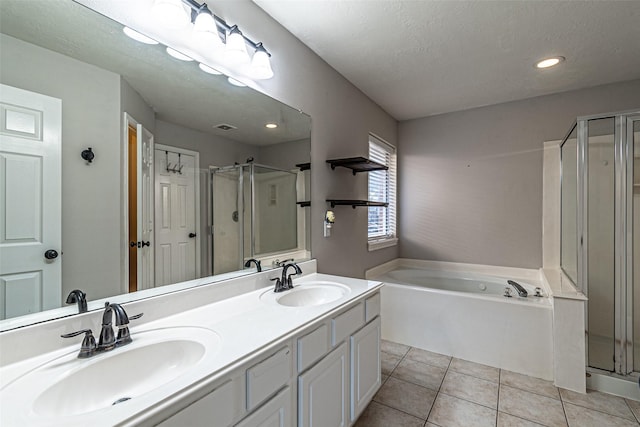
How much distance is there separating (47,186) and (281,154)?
122 cm

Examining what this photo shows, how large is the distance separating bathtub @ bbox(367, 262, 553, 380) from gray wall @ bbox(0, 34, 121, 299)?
2.31 meters

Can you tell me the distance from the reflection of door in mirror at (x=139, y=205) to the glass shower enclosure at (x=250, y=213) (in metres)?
0.31

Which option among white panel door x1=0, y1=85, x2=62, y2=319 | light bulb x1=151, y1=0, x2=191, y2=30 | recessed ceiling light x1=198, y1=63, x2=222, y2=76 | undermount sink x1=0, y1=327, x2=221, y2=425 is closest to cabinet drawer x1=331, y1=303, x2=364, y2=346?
undermount sink x1=0, y1=327, x2=221, y2=425

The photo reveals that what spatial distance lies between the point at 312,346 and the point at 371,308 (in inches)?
23.3

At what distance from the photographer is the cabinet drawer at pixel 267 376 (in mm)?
905

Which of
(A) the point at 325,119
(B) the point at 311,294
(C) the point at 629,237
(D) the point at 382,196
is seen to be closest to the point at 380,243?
(D) the point at 382,196

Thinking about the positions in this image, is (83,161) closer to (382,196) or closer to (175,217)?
(175,217)

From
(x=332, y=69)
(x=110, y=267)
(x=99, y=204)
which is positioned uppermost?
(x=332, y=69)

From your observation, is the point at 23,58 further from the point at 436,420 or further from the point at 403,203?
the point at 403,203

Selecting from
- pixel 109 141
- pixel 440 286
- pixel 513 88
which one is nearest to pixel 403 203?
pixel 440 286

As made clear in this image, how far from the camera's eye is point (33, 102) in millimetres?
895

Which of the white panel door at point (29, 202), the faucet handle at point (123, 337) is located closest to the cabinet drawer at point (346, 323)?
the faucet handle at point (123, 337)

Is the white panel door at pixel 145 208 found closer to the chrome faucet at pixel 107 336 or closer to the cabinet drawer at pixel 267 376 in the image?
the chrome faucet at pixel 107 336

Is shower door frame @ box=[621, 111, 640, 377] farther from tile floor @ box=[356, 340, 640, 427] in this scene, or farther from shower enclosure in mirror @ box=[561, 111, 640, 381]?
tile floor @ box=[356, 340, 640, 427]
